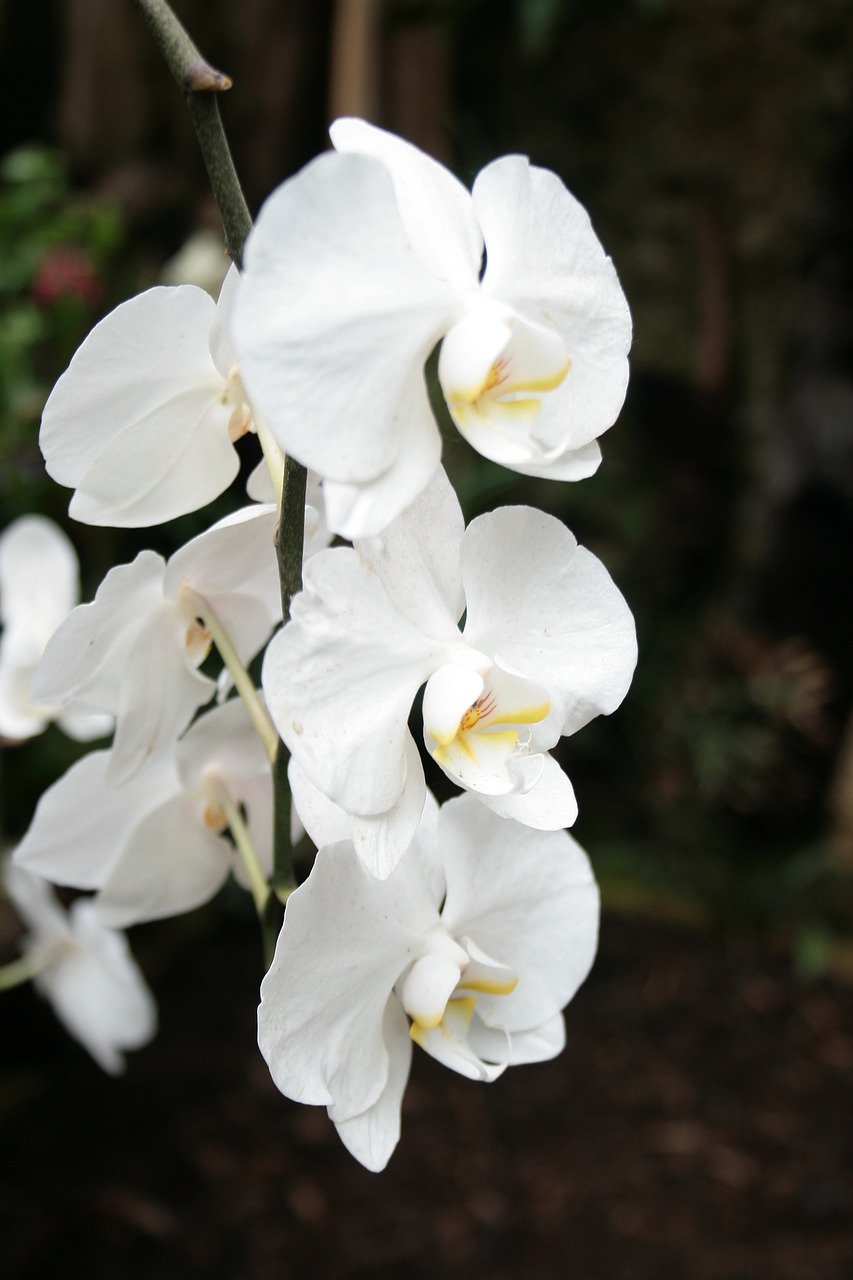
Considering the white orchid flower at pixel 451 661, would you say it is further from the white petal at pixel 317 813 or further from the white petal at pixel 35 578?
the white petal at pixel 35 578

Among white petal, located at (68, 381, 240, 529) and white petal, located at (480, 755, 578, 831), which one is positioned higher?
white petal, located at (68, 381, 240, 529)

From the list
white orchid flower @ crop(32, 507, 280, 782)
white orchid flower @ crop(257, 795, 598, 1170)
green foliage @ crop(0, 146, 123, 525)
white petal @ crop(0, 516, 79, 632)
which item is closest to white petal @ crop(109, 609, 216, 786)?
white orchid flower @ crop(32, 507, 280, 782)

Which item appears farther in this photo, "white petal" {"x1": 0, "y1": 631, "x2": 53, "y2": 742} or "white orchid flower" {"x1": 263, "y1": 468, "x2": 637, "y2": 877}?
"white petal" {"x1": 0, "y1": 631, "x2": 53, "y2": 742}

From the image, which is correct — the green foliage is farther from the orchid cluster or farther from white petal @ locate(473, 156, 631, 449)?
white petal @ locate(473, 156, 631, 449)

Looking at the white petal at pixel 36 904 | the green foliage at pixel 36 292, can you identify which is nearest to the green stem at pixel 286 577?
the white petal at pixel 36 904

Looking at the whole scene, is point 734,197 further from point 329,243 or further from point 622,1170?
point 329,243

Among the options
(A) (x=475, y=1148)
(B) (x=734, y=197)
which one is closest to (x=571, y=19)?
(B) (x=734, y=197)

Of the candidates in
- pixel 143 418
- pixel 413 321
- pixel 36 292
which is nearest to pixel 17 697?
pixel 143 418
